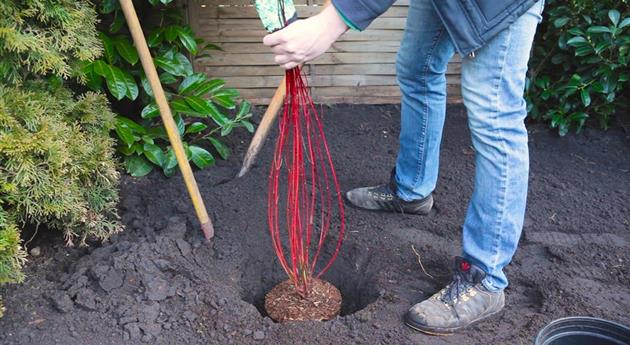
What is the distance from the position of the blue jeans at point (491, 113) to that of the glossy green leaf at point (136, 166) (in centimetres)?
132

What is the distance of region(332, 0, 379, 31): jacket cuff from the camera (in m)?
1.80

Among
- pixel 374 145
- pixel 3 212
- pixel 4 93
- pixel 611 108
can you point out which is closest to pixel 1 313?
pixel 3 212

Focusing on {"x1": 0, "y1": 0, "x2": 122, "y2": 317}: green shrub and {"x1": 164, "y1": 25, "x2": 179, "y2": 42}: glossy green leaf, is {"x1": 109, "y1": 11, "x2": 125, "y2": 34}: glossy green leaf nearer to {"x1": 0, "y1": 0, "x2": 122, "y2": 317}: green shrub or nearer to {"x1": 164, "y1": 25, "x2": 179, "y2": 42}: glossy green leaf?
{"x1": 164, "y1": 25, "x2": 179, "y2": 42}: glossy green leaf

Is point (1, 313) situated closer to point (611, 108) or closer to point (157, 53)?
point (157, 53)

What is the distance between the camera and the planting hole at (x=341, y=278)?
263 centimetres

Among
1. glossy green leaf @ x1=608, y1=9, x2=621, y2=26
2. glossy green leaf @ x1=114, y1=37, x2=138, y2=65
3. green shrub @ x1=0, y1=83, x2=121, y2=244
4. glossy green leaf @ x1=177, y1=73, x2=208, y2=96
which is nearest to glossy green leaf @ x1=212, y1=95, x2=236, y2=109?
glossy green leaf @ x1=177, y1=73, x2=208, y2=96

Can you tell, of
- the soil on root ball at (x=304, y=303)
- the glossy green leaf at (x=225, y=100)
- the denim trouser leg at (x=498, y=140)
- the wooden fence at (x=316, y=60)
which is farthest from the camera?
the wooden fence at (x=316, y=60)

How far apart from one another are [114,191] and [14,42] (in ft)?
2.61

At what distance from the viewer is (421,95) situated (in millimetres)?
2734

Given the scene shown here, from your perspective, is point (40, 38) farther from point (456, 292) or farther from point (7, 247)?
point (456, 292)

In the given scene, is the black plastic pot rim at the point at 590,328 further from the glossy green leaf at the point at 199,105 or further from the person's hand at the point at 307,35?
the glossy green leaf at the point at 199,105

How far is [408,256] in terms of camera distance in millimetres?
2736

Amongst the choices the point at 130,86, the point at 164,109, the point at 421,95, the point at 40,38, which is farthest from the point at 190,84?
the point at 421,95

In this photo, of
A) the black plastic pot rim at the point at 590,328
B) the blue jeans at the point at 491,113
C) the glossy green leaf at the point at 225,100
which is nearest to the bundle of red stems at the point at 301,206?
the glossy green leaf at the point at 225,100
